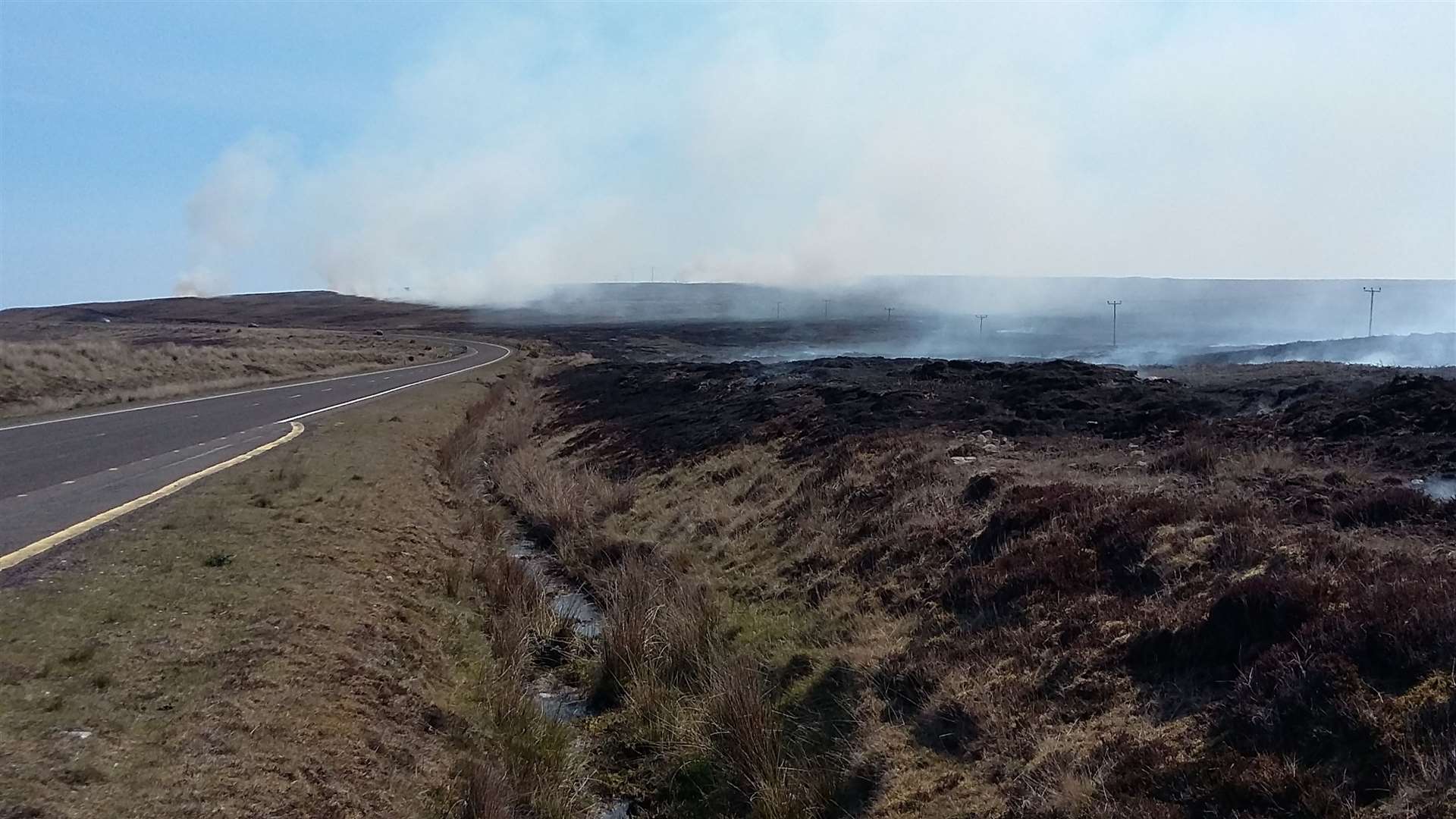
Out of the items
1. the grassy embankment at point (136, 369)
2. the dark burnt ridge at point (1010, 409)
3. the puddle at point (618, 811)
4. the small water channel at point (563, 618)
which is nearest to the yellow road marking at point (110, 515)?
the small water channel at point (563, 618)

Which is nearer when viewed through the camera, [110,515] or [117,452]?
[110,515]

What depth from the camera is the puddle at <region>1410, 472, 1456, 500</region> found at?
13883 millimetres

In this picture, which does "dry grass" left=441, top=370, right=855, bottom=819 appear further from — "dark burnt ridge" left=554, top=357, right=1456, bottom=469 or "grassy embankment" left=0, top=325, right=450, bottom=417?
"grassy embankment" left=0, top=325, right=450, bottom=417

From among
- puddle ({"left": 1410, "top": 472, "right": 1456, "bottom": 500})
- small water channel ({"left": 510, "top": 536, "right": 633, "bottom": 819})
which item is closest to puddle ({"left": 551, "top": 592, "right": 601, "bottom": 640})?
small water channel ({"left": 510, "top": 536, "right": 633, "bottom": 819})

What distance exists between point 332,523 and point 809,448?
454 inches

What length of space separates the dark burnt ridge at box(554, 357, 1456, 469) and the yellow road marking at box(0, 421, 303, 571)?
10687 mm

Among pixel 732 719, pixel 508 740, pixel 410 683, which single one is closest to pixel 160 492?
pixel 410 683

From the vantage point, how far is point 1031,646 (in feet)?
35.5

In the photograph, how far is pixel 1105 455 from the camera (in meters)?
18.8

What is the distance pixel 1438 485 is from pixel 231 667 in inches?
648

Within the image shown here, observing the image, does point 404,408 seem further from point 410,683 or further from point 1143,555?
point 1143,555

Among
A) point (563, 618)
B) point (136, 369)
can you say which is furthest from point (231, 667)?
point (136, 369)

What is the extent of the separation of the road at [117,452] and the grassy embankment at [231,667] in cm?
87

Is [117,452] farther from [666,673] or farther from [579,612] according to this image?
[666,673]
